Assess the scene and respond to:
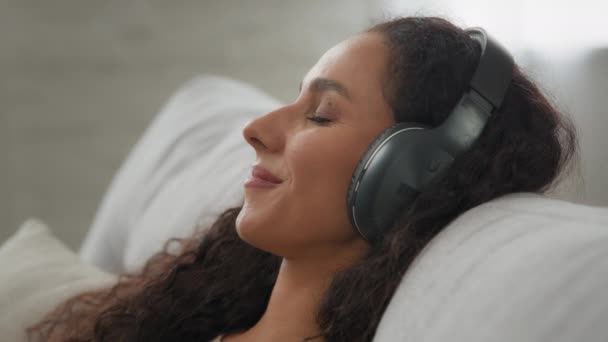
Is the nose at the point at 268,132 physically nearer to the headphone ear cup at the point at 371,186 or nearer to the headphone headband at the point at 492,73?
the headphone ear cup at the point at 371,186

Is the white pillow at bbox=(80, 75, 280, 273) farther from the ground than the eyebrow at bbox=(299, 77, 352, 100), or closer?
closer

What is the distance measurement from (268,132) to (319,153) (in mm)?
76

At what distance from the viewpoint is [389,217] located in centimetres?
86

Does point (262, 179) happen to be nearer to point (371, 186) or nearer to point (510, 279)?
point (371, 186)

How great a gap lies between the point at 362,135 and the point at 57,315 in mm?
535

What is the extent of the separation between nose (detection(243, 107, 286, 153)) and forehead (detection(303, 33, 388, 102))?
62mm

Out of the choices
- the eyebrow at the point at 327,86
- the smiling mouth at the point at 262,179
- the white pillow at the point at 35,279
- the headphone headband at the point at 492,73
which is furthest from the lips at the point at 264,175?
the white pillow at the point at 35,279

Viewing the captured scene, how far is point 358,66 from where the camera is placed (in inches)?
36.9

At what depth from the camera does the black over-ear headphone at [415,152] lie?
0.83m

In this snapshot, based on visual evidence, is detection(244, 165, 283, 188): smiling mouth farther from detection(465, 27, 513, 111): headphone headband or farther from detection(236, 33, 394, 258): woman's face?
detection(465, 27, 513, 111): headphone headband

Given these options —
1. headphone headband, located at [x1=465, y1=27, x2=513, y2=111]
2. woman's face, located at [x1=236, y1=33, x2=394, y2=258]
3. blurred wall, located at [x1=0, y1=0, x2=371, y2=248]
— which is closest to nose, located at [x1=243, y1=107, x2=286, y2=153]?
woman's face, located at [x1=236, y1=33, x2=394, y2=258]

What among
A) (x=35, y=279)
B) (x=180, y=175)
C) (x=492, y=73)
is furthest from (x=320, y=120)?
(x=180, y=175)

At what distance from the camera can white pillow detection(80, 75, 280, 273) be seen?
54.9 inches

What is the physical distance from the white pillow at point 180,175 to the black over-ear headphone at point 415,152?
0.44 metres
